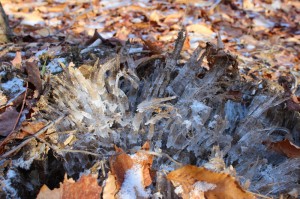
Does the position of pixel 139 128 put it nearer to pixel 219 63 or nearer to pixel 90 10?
pixel 219 63

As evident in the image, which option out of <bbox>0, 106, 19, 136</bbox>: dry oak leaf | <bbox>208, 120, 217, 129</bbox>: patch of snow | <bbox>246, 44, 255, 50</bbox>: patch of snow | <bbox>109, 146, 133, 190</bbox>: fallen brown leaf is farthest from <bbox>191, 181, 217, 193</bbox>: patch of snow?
<bbox>246, 44, 255, 50</bbox>: patch of snow

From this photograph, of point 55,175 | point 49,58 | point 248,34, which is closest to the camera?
point 55,175

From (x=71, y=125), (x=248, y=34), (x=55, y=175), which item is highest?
(x=71, y=125)

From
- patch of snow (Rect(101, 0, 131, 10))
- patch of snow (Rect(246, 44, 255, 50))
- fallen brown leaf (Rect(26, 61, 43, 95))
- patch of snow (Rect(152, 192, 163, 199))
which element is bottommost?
patch of snow (Rect(246, 44, 255, 50))

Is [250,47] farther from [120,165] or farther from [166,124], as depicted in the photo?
[120,165]

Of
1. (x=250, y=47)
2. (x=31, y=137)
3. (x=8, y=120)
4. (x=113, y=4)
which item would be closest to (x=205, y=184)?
(x=31, y=137)

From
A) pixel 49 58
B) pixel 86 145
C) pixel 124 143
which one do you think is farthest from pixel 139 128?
pixel 49 58

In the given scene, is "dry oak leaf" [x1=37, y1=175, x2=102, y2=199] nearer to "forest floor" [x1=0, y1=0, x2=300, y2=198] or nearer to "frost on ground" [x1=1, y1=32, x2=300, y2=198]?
"forest floor" [x1=0, y1=0, x2=300, y2=198]
